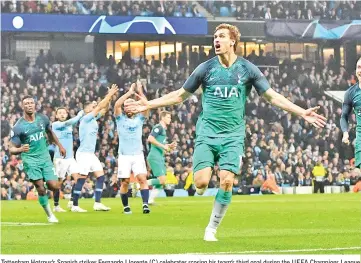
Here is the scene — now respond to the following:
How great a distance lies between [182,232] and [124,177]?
675 cm

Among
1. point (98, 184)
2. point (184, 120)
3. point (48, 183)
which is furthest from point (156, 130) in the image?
point (184, 120)

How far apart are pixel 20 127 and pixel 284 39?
Result: 117 feet

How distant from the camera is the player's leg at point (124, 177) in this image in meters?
22.6

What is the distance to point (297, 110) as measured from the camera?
13008 millimetres

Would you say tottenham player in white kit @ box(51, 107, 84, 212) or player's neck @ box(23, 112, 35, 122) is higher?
player's neck @ box(23, 112, 35, 122)

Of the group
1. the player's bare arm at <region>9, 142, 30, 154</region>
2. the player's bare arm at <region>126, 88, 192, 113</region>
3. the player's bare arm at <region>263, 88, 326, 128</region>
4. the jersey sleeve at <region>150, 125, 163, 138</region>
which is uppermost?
the player's bare arm at <region>126, 88, 192, 113</region>

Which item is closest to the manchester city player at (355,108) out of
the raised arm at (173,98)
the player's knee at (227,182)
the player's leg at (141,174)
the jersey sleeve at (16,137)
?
the player's knee at (227,182)

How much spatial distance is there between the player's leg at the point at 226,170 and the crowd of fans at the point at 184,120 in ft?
76.5

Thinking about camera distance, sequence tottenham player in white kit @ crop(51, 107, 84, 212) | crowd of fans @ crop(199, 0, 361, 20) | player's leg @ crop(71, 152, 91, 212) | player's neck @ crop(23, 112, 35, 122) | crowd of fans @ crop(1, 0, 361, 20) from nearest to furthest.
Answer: player's neck @ crop(23, 112, 35, 122) → tottenham player in white kit @ crop(51, 107, 84, 212) → player's leg @ crop(71, 152, 91, 212) → crowd of fans @ crop(1, 0, 361, 20) → crowd of fans @ crop(199, 0, 361, 20)

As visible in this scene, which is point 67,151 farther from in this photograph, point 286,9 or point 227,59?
point 286,9

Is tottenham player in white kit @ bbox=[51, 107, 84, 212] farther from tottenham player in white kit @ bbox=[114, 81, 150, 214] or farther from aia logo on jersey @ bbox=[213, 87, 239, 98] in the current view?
aia logo on jersey @ bbox=[213, 87, 239, 98]

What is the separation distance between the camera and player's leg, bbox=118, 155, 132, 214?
74.0 feet

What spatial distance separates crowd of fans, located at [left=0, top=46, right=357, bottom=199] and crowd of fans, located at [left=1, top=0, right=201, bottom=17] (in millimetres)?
2462

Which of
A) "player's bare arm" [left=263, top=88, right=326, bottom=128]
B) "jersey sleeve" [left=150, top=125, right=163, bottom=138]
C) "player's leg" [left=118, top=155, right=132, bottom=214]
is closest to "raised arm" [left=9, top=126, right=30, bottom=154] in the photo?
"player's leg" [left=118, top=155, right=132, bottom=214]
